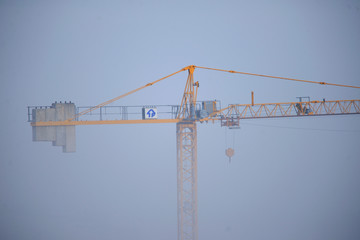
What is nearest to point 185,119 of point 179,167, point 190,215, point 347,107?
point 179,167

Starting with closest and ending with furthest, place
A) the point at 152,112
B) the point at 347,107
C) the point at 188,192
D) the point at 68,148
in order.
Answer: the point at 68,148 < the point at 152,112 < the point at 188,192 < the point at 347,107

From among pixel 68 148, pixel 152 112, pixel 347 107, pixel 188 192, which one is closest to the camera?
pixel 68 148

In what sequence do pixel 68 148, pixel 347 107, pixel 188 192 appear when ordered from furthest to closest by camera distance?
1. pixel 347 107
2. pixel 188 192
3. pixel 68 148

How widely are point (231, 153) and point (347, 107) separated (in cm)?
1258

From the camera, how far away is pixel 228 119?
1390 inches

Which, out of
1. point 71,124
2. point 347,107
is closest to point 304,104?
point 347,107

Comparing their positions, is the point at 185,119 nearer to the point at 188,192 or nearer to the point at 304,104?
the point at 188,192

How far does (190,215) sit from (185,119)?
927 cm

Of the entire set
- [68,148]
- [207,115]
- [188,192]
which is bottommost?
[188,192]

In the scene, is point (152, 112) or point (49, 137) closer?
point (49, 137)

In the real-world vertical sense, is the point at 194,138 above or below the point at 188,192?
above

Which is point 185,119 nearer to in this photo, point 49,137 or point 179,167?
point 179,167

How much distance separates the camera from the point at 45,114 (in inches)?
1230

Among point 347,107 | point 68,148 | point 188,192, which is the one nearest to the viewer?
point 68,148
